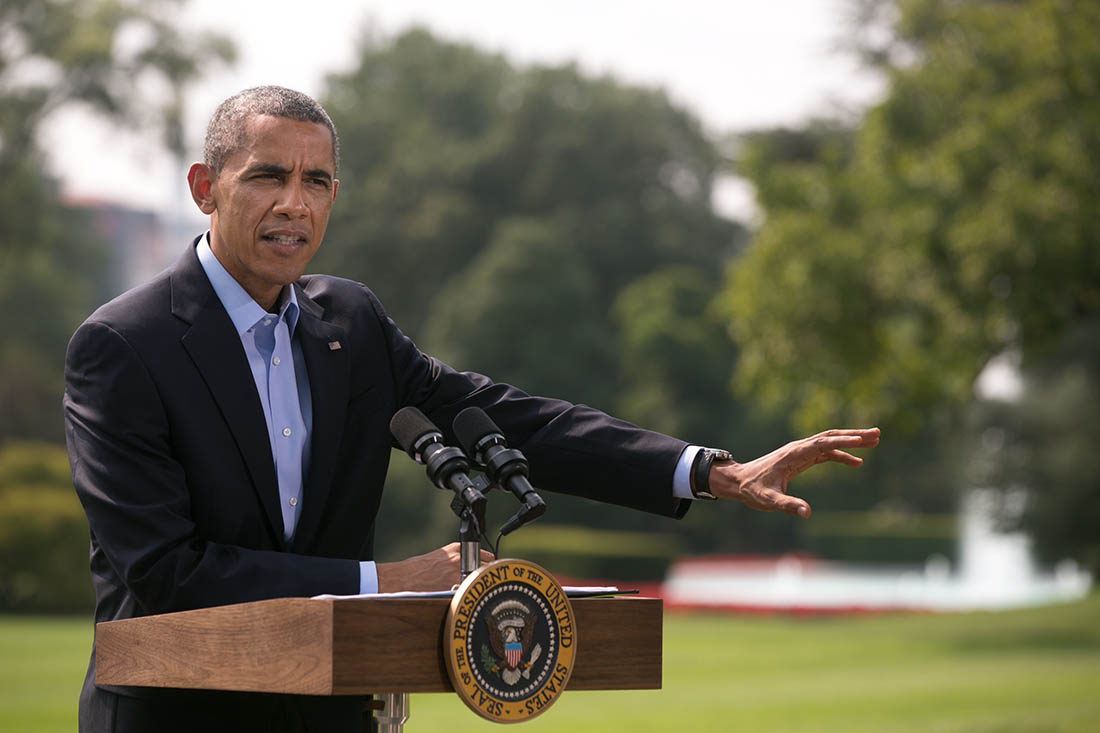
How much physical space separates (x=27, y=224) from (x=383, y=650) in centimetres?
3954

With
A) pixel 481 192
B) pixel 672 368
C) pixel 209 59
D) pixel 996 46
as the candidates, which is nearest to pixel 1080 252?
pixel 996 46

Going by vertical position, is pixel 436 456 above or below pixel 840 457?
below

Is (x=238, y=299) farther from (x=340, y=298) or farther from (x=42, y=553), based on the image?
(x=42, y=553)

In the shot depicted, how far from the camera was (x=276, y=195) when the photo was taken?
127 inches

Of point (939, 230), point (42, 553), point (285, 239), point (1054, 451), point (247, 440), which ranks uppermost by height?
point (939, 230)

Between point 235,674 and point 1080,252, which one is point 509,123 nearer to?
point 1080,252

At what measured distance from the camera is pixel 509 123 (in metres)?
56.5

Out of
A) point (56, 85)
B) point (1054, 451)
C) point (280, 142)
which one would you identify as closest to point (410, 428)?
point (280, 142)

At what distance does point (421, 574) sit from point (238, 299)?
835mm

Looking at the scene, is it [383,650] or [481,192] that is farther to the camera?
[481,192]

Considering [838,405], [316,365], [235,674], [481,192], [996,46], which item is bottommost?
[235,674]

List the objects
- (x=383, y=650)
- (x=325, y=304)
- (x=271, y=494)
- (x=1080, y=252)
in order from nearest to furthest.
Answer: (x=383, y=650) < (x=271, y=494) < (x=325, y=304) < (x=1080, y=252)

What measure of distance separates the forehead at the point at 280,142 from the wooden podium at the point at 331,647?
98cm

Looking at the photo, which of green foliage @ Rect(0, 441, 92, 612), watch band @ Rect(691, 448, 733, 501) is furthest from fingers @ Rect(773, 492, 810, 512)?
green foliage @ Rect(0, 441, 92, 612)
